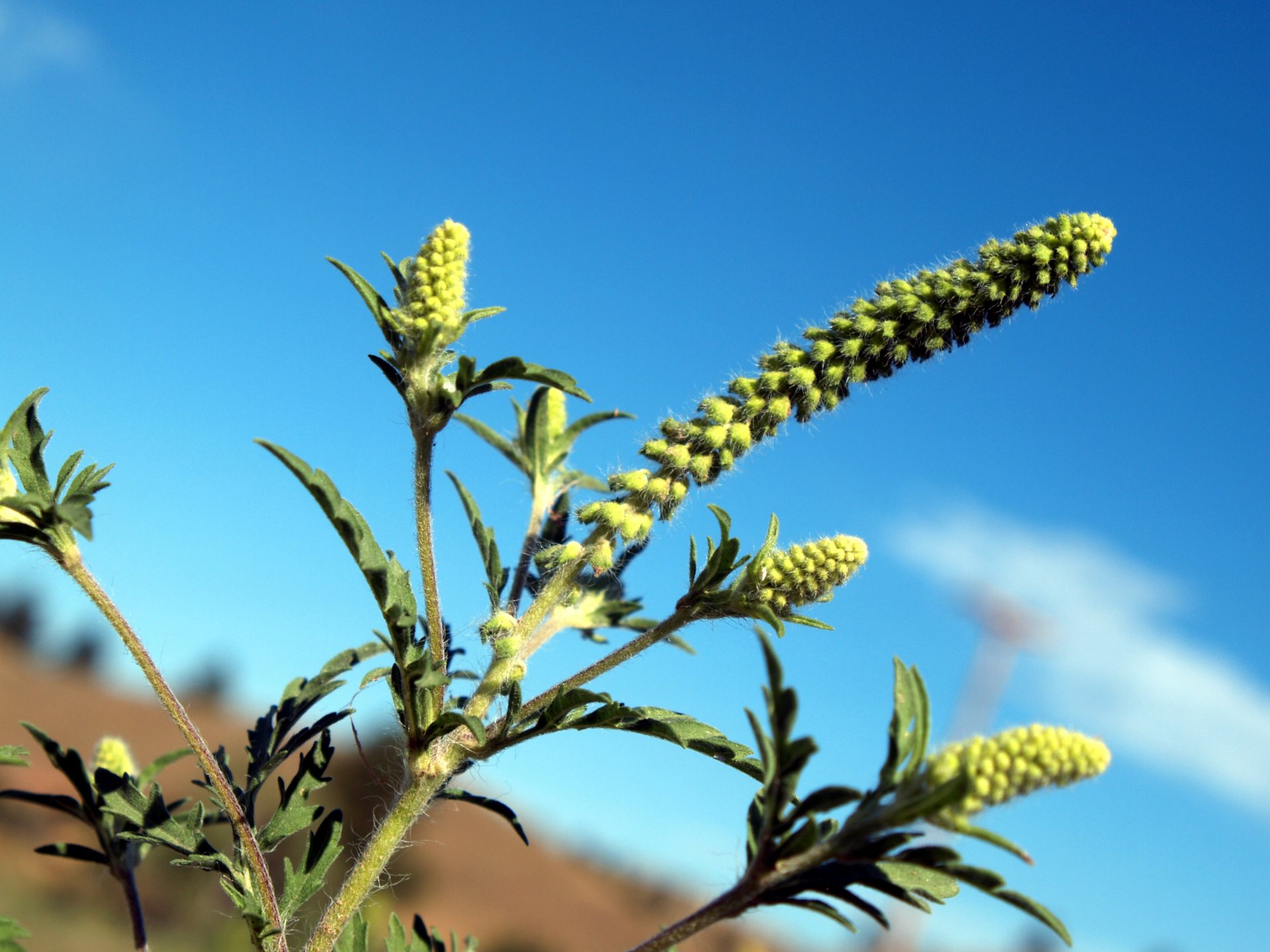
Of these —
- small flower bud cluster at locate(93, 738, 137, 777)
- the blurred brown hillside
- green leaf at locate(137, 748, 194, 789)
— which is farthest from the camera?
the blurred brown hillside

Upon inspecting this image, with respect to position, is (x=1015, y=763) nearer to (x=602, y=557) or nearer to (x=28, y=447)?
(x=602, y=557)

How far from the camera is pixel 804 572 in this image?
231 cm

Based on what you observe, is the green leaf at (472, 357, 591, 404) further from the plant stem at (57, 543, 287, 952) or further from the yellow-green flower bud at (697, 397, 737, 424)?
the plant stem at (57, 543, 287, 952)

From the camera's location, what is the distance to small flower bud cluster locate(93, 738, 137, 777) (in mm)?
3006

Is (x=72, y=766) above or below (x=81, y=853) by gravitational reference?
above

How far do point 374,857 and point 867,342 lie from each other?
1.62 meters

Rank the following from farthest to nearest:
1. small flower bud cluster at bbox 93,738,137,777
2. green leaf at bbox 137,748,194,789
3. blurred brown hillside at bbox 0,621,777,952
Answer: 1. blurred brown hillside at bbox 0,621,777,952
2. small flower bud cluster at bbox 93,738,137,777
3. green leaf at bbox 137,748,194,789

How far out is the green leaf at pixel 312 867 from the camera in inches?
90.4

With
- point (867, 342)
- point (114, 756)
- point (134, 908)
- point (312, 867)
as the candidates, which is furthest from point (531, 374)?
point (114, 756)

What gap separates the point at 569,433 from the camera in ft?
9.85

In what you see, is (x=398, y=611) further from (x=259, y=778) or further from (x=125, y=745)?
(x=125, y=745)

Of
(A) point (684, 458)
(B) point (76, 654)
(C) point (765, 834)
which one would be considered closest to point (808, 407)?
(A) point (684, 458)

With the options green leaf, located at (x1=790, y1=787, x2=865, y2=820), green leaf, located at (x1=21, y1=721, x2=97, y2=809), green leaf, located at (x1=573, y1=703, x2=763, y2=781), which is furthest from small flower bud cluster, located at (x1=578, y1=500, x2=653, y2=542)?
green leaf, located at (x1=21, y1=721, x2=97, y2=809)

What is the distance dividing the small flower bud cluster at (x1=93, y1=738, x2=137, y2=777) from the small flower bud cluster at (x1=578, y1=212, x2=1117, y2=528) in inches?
66.5
